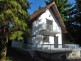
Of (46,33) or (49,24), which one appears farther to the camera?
(49,24)

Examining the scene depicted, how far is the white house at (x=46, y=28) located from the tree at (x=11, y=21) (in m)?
6.90

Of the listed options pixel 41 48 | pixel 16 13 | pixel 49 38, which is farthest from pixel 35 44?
pixel 16 13

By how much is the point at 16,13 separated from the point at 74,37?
1025 cm

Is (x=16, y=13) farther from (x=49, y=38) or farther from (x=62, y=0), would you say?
(x=62, y=0)

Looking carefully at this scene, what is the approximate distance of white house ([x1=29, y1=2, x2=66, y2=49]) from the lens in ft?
114

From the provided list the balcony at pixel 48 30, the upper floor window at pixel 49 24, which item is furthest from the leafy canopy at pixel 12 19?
the upper floor window at pixel 49 24

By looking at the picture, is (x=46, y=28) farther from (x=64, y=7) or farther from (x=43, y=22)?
(x=64, y=7)

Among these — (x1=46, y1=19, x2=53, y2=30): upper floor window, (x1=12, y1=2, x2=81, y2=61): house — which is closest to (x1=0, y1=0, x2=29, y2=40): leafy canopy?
(x1=12, y1=2, x2=81, y2=61): house

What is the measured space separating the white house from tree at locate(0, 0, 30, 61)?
22.6ft

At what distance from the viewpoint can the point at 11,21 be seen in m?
26.1

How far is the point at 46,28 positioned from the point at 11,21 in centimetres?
1148

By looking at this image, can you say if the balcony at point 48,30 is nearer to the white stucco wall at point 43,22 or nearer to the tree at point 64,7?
the white stucco wall at point 43,22

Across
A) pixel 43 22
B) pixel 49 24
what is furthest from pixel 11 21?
pixel 49 24

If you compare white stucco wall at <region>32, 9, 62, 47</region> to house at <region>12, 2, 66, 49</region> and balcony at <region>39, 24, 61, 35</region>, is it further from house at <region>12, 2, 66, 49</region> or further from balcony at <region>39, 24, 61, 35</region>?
balcony at <region>39, 24, 61, 35</region>
